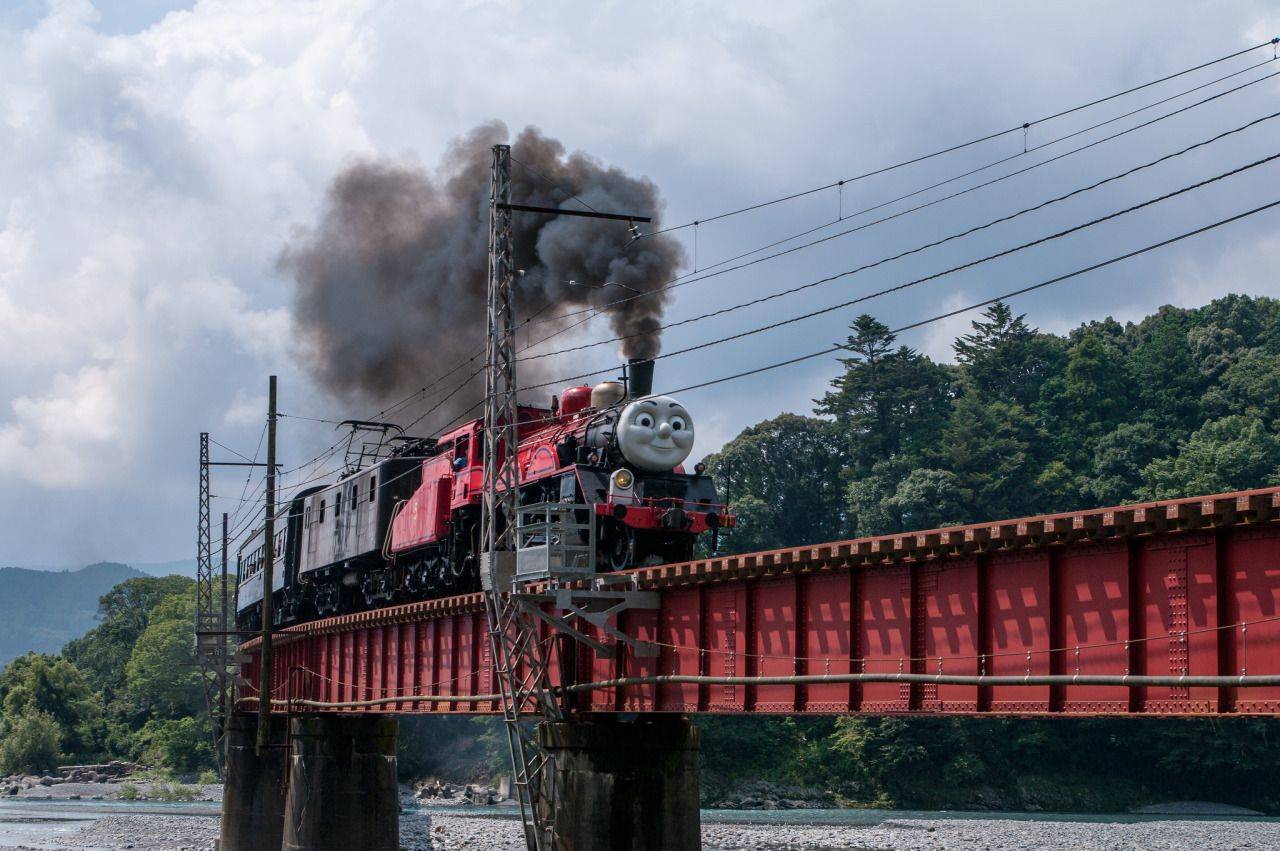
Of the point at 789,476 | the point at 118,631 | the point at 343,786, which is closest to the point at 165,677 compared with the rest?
the point at 118,631

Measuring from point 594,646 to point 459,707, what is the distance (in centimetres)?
725

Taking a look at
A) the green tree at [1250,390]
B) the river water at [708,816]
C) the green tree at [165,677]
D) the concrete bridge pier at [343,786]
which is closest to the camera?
the concrete bridge pier at [343,786]

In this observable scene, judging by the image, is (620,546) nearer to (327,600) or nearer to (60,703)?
(327,600)

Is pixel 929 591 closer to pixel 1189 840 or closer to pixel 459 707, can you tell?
pixel 459 707

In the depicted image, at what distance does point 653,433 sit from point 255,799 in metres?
25.9

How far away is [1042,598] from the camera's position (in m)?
17.5

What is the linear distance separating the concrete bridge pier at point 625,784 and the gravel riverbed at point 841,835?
1297 inches

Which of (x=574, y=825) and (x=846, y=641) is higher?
(x=846, y=641)

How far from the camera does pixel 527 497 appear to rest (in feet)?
109

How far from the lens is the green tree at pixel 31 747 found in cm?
10650

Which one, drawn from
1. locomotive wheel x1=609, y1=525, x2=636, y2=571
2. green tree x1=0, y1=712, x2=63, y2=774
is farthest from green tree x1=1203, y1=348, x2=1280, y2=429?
green tree x1=0, y1=712, x2=63, y2=774

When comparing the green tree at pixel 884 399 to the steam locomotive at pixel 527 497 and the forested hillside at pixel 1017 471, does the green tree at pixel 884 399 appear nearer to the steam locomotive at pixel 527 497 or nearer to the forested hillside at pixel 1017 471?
the forested hillside at pixel 1017 471

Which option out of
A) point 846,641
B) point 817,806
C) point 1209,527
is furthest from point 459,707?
point 817,806

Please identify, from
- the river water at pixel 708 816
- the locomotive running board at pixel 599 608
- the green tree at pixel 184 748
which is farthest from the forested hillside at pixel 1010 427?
the locomotive running board at pixel 599 608
